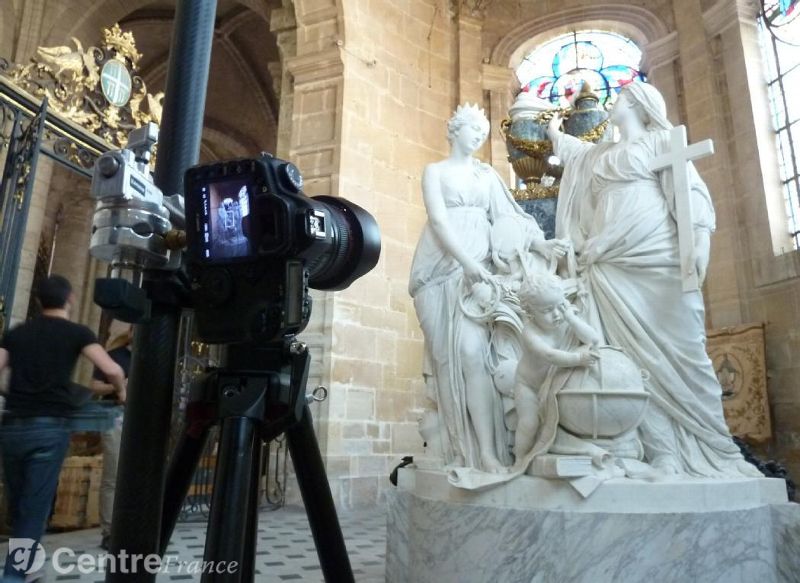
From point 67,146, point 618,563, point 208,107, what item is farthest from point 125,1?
point 618,563

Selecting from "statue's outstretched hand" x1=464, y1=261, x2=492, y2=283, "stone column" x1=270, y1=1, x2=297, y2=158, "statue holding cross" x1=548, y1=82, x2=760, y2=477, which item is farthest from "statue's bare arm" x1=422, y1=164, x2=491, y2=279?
"stone column" x1=270, y1=1, x2=297, y2=158

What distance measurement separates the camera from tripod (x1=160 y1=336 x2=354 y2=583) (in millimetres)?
737

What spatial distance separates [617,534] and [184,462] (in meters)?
1.67

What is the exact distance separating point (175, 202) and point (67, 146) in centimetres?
461

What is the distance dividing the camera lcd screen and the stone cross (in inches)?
83.3

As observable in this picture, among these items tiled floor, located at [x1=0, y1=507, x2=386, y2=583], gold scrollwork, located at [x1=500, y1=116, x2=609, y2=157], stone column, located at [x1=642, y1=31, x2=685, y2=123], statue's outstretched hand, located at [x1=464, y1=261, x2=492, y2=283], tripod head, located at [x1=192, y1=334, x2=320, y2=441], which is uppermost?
stone column, located at [x1=642, y1=31, x2=685, y2=123]

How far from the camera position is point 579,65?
9648 millimetres

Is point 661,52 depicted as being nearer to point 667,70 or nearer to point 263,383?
point 667,70

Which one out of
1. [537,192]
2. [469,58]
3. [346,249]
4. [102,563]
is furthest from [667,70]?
[346,249]

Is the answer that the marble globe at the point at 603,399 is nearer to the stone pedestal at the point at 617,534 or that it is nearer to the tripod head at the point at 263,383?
the stone pedestal at the point at 617,534

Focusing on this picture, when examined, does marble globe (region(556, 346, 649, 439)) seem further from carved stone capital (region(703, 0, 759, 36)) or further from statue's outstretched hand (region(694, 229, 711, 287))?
carved stone capital (region(703, 0, 759, 36))

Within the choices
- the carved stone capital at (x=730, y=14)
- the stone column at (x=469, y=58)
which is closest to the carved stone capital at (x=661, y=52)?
the carved stone capital at (x=730, y=14)

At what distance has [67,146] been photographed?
4.75m

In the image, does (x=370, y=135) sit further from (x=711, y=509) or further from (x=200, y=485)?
(x=711, y=509)
